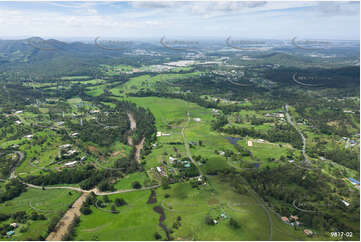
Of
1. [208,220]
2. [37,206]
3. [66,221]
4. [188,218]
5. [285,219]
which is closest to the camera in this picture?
[208,220]

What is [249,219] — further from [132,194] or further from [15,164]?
[15,164]

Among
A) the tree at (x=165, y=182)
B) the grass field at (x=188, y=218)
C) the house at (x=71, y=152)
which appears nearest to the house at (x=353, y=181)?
the grass field at (x=188, y=218)

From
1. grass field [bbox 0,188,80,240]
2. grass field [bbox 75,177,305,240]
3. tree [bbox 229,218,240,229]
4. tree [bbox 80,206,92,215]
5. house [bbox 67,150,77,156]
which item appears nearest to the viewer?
grass field [bbox 75,177,305,240]

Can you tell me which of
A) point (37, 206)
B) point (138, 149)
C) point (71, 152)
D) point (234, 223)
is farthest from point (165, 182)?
point (71, 152)

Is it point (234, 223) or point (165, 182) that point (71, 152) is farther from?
point (234, 223)

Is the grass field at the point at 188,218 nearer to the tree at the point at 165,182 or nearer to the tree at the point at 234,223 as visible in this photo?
the tree at the point at 234,223

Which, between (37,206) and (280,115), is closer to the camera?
(37,206)

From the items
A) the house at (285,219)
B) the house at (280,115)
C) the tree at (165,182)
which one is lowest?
the house at (285,219)

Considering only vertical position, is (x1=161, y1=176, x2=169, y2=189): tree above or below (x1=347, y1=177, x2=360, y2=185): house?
above

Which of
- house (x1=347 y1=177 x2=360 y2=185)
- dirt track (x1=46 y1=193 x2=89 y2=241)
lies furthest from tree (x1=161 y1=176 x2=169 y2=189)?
house (x1=347 y1=177 x2=360 y2=185)

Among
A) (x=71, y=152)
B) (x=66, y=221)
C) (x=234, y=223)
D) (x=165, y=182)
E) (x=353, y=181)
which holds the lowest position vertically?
(x=66, y=221)

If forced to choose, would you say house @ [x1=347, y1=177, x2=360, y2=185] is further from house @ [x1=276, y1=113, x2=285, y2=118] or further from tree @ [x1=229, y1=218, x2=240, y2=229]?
house @ [x1=276, y1=113, x2=285, y2=118]
